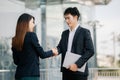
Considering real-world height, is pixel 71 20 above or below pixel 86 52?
above

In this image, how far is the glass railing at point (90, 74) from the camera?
4105 mm

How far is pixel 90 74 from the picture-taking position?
191 inches

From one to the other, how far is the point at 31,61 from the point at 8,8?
1.56 m

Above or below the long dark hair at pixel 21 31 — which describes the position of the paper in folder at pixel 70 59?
below

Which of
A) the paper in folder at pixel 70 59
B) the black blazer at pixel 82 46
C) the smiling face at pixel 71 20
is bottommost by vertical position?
the paper in folder at pixel 70 59

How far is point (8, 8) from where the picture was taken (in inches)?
163

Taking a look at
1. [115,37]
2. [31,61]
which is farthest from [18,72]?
[115,37]

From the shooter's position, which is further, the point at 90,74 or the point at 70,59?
the point at 90,74

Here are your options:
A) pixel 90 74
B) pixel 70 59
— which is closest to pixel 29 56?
pixel 70 59

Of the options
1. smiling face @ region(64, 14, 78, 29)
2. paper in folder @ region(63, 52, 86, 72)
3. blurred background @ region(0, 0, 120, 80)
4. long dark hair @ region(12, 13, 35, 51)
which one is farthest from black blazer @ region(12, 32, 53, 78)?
blurred background @ region(0, 0, 120, 80)

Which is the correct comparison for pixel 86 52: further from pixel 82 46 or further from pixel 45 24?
pixel 45 24

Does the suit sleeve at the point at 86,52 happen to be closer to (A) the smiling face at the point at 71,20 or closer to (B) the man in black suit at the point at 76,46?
(B) the man in black suit at the point at 76,46

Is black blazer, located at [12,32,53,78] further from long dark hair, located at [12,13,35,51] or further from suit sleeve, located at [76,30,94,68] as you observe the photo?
suit sleeve, located at [76,30,94,68]

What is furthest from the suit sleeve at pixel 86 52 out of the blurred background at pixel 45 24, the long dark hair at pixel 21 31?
the blurred background at pixel 45 24
